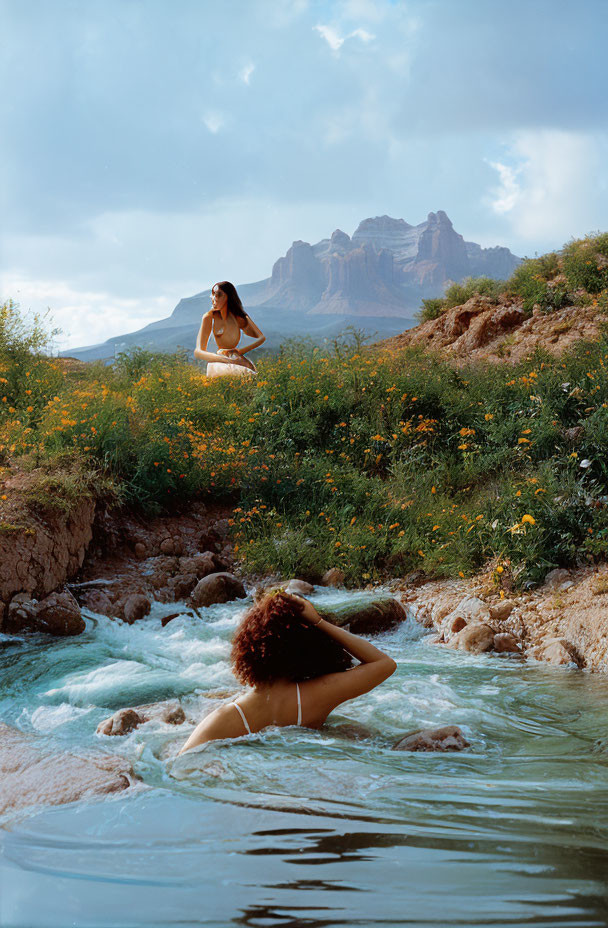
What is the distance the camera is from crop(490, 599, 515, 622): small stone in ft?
18.1

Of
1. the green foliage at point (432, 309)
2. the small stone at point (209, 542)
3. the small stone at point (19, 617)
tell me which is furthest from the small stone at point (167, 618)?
the green foliage at point (432, 309)

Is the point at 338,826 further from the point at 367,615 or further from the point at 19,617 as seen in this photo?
the point at 19,617

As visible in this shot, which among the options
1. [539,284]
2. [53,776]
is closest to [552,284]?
[539,284]

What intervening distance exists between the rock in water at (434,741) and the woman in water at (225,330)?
306 inches

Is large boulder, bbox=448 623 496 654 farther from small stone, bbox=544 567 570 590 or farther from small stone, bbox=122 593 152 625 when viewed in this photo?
small stone, bbox=122 593 152 625

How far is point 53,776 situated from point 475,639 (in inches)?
129

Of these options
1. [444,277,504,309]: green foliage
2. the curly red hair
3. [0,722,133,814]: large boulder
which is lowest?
[0,722,133,814]: large boulder

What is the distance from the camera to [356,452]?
28.6 feet

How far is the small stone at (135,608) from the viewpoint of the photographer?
5914 mm

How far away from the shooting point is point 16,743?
321 centimetres

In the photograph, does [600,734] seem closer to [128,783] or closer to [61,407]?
[128,783]

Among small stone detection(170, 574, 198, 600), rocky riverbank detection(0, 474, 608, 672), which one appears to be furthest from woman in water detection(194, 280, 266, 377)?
small stone detection(170, 574, 198, 600)

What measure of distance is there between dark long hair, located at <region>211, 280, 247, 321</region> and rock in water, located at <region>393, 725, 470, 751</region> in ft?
27.7

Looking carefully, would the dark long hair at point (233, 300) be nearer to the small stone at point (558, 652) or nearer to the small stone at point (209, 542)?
the small stone at point (209, 542)
